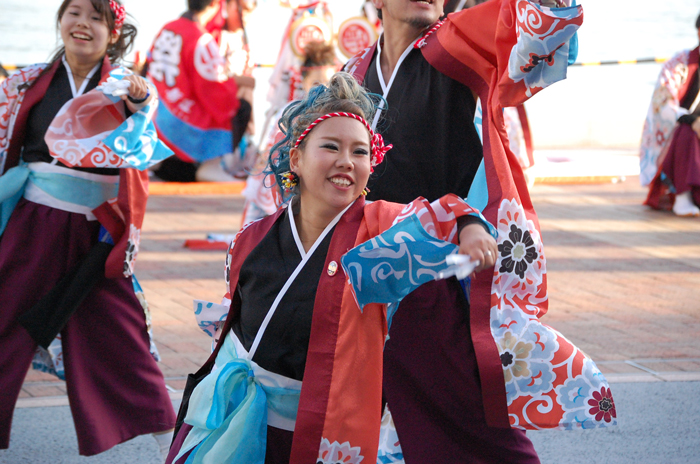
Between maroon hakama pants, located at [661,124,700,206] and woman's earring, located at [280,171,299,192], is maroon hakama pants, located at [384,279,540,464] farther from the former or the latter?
maroon hakama pants, located at [661,124,700,206]

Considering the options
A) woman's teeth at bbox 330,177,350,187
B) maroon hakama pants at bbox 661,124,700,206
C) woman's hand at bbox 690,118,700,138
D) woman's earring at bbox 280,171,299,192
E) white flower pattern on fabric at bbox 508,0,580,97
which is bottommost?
maroon hakama pants at bbox 661,124,700,206

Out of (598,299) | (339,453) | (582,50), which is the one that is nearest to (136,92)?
(339,453)

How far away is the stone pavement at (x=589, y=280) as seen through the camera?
4012 millimetres

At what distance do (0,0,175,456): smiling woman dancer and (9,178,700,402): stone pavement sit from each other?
61 centimetres

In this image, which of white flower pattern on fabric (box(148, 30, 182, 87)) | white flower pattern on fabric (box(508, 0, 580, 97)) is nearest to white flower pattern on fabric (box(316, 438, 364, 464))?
white flower pattern on fabric (box(508, 0, 580, 97))

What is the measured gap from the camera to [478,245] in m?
1.71

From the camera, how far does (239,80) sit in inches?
363

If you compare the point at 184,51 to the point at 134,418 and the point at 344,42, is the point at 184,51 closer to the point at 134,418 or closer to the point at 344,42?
the point at 344,42

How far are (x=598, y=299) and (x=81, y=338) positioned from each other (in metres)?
3.28

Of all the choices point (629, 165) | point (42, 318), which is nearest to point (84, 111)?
point (42, 318)

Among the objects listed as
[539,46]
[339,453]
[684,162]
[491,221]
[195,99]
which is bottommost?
[684,162]

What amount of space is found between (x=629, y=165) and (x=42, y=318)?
916 cm

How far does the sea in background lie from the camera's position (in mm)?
13422

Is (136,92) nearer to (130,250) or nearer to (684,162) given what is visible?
(130,250)
